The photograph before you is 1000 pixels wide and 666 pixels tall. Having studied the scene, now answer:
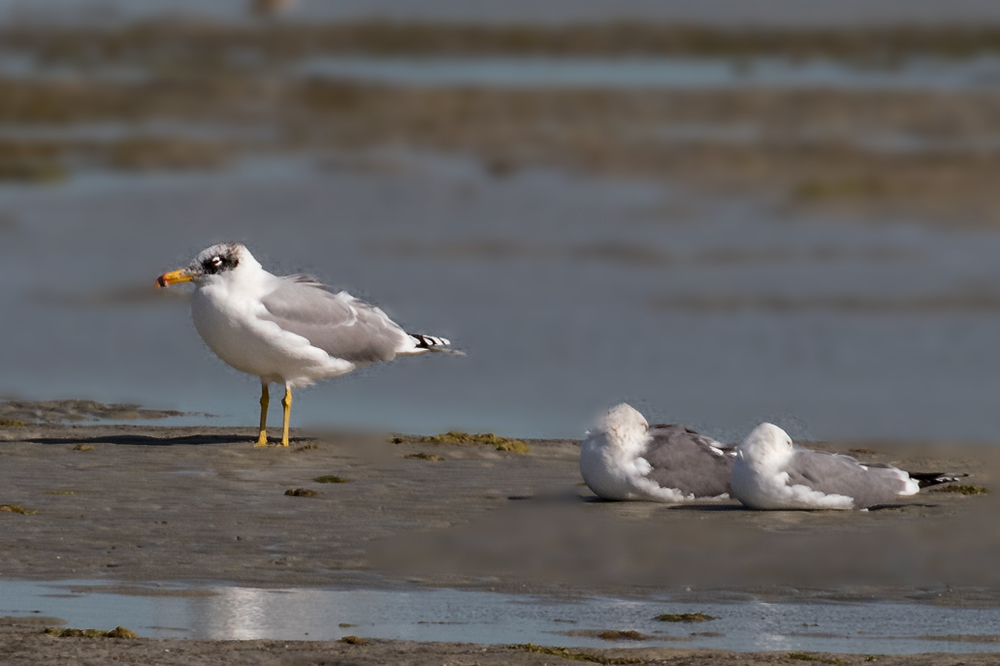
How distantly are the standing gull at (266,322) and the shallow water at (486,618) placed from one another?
4099mm

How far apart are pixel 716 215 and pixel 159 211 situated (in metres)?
6.79

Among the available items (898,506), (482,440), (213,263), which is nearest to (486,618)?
(898,506)

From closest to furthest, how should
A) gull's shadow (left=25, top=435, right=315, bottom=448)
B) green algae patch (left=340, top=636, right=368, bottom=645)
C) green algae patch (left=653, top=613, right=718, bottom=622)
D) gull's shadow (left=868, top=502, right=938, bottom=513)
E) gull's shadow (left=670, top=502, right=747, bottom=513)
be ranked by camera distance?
green algae patch (left=340, top=636, right=368, bottom=645) → green algae patch (left=653, top=613, right=718, bottom=622) → gull's shadow (left=670, top=502, right=747, bottom=513) → gull's shadow (left=868, top=502, right=938, bottom=513) → gull's shadow (left=25, top=435, right=315, bottom=448)

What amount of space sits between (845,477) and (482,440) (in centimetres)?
291

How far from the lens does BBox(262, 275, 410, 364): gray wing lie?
12500 millimetres

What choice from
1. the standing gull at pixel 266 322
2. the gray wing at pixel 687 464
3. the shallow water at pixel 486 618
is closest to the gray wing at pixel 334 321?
the standing gull at pixel 266 322

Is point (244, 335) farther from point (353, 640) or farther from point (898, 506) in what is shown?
point (353, 640)

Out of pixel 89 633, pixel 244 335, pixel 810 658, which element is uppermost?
pixel 244 335

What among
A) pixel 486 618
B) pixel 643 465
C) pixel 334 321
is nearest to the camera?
pixel 486 618

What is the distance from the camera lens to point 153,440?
12.5 meters

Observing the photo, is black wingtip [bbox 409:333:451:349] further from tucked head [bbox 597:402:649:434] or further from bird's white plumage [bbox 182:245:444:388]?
tucked head [bbox 597:402:649:434]

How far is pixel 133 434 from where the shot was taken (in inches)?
506

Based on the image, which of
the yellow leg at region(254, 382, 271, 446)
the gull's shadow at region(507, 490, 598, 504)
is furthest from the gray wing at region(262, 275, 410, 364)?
the gull's shadow at region(507, 490, 598, 504)

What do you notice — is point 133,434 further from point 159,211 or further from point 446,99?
point 446,99
